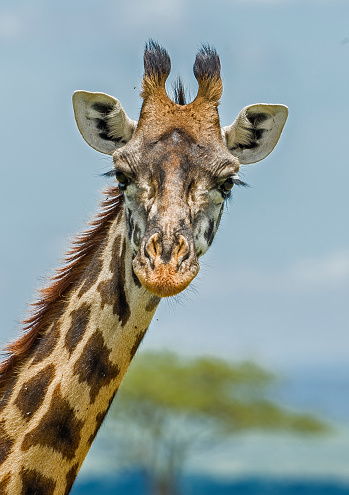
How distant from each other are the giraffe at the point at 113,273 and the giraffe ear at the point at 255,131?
2.8 inches

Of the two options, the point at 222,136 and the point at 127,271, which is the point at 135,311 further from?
the point at 222,136

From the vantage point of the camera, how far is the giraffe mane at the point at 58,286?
8.17m

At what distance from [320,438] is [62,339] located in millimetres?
62638

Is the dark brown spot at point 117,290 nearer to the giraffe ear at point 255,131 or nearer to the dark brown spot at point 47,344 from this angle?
the dark brown spot at point 47,344

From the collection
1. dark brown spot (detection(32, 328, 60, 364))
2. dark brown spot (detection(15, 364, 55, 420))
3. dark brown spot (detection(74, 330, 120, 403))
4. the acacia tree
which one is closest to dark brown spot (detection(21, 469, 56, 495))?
dark brown spot (detection(15, 364, 55, 420))

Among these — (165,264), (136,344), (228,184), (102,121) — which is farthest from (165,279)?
(102,121)

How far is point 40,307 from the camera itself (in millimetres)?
8445

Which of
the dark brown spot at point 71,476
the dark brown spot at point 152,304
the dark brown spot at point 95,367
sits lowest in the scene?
the dark brown spot at point 71,476

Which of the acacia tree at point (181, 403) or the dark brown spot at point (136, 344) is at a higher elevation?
the dark brown spot at point (136, 344)

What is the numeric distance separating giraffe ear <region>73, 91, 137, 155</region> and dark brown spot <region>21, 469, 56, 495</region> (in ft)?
10.2

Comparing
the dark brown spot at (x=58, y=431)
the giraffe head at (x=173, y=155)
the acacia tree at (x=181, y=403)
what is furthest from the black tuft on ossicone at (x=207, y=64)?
the acacia tree at (x=181, y=403)

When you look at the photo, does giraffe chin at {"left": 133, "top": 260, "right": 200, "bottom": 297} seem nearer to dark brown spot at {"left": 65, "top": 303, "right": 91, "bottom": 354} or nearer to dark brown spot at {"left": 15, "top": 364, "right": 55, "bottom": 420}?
dark brown spot at {"left": 65, "top": 303, "right": 91, "bottom": 354}

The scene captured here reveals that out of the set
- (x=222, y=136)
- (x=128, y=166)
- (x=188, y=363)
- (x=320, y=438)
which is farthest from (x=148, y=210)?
(x=320, y=438)

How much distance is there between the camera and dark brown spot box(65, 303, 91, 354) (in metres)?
7.95
